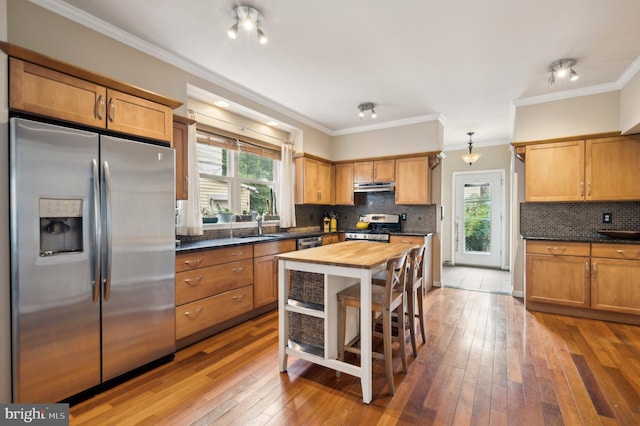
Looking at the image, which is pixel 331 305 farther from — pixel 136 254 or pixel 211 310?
pixel 136 254

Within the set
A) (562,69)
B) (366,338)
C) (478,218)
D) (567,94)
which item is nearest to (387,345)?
(366,338)

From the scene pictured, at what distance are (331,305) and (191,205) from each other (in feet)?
6.33

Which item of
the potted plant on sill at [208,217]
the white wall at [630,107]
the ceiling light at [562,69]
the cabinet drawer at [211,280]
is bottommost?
the cabinet drawer at [211,280]

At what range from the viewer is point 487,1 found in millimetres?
2148

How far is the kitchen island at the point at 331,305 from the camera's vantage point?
202cm

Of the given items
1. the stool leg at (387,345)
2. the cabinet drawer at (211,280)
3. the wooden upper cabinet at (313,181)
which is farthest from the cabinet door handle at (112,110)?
the wooden upper cabinet at (313,181)

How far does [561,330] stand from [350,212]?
3533 mm

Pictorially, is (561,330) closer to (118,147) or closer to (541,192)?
(541,192)

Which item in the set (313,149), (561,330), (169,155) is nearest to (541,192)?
(561,330)

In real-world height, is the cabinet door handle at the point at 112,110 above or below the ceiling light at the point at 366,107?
below

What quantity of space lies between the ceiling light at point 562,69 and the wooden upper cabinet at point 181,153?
3.73 metres

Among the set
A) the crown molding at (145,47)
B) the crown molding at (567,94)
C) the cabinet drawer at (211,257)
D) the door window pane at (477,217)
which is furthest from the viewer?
the door window pane at (477,217)

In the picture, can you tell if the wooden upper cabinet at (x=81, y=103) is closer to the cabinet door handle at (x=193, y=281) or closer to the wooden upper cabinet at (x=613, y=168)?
the cabinet door handle at (x=193, y=281)

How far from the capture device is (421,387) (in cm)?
214
